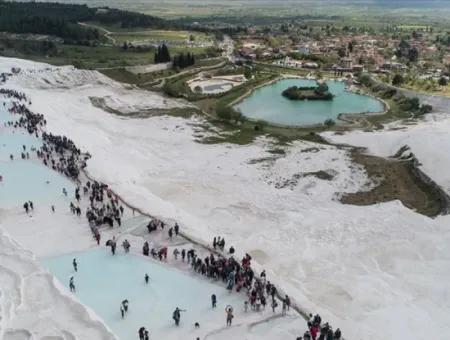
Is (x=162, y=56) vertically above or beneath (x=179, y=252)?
above

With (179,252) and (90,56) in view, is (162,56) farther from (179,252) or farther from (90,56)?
(179,252)

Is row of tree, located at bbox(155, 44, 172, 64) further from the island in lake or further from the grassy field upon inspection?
the island in lake

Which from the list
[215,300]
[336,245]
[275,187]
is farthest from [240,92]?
[215,300]

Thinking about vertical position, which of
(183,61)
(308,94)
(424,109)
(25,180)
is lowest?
(308,94)

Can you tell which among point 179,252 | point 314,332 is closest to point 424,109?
point 179,252

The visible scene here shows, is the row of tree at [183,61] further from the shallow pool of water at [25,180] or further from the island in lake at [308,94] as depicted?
the shallow pool of water at [25,180]

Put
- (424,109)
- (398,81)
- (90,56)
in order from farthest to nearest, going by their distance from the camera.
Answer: (90,56) → (398,81) → (424,109)
